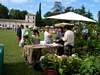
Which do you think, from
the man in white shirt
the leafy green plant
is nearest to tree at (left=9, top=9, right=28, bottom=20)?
the man in white shirt

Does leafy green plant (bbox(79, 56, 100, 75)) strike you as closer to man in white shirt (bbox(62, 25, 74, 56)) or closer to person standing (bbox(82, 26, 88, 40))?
man in white shirt (bbox(62, 25, 74, 56))

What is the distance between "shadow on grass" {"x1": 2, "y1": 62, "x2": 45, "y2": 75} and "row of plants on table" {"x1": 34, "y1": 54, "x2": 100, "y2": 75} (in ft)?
2.02

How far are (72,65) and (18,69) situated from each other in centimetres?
221

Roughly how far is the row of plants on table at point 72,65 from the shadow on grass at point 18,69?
0.62 m

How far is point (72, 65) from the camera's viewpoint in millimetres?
5188

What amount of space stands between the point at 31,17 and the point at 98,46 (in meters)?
120

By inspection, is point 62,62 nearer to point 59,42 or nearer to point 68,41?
point 68,41

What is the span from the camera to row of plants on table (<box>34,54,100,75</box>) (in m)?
4.31

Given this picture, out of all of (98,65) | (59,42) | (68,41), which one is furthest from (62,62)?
(59,42)

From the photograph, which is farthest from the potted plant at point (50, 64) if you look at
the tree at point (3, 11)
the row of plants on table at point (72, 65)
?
the tree at point (3, 11)

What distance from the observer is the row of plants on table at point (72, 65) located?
4.31 m

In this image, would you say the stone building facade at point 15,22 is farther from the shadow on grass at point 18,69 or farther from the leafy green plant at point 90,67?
the leafy green plant at point 90,67

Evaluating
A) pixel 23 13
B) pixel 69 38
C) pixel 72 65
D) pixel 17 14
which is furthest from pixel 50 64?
pixel 23 13

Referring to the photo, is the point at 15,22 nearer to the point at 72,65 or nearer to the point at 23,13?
the point at 23,13
